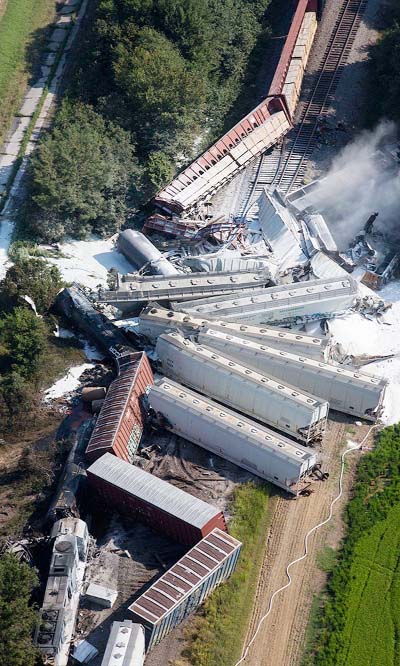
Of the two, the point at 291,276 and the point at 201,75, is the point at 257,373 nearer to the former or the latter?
the point at 291,276

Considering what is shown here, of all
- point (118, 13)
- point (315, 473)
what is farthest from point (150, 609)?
point (118, 13)

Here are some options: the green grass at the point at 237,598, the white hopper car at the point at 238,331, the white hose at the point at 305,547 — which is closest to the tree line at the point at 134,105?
the white hopper car at the point at 238,331

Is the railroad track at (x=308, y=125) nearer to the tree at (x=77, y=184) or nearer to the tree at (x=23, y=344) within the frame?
the tree at (x=77, y=184)

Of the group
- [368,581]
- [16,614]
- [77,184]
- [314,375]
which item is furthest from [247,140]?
[16,614]

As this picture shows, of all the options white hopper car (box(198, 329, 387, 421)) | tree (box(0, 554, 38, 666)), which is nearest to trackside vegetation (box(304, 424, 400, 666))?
white hopper car (box(198, 329, 387, 421))

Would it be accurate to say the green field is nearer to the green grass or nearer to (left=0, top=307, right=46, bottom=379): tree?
the green grass

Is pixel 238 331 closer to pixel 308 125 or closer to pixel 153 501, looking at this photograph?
pixel 153 501

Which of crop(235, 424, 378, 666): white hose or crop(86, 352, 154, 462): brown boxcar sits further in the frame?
crop(86, 352, 154, 462): brown boxcar
